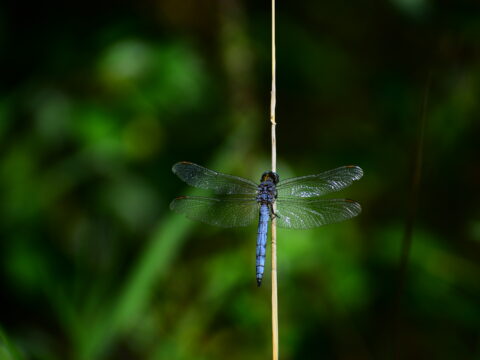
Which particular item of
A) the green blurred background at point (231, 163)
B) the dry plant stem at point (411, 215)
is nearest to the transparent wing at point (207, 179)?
the green blurred background at point (231, 163)

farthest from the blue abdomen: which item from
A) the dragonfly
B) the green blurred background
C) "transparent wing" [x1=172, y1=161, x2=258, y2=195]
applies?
the green blurred background

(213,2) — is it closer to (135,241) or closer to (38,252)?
(135,241)

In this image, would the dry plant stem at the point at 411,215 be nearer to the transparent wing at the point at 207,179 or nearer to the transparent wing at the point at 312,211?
the transparent wing at the point at 312,211

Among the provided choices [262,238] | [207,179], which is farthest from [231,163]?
[262,238]

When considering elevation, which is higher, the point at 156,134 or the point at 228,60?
the point at 228,60

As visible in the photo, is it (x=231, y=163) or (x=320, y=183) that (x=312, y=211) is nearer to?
(x=320, y=183)

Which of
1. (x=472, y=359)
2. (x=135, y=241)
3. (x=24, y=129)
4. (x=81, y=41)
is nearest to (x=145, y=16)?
(x=81, y=41)
